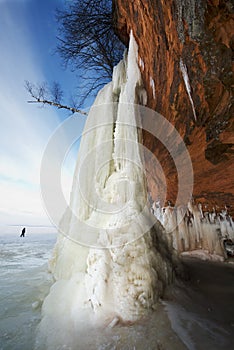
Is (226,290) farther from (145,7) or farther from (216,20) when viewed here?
(145,7)

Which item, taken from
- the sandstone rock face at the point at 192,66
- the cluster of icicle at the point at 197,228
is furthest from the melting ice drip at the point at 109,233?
the cluster of icicle at the point at 197,228

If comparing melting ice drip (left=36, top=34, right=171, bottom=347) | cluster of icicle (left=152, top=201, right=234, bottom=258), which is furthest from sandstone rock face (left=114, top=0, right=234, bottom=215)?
cluster of icicle (left=152, top=201, right=234, bottom=258)

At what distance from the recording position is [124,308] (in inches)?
53.2

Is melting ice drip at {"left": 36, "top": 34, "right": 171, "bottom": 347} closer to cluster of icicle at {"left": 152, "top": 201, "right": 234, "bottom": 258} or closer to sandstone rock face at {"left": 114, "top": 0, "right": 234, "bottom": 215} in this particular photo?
sandstone rock face at {"left": 114, "top": 0, "right": 234, "bottom": 215}

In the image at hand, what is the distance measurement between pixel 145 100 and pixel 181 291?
231 centimetres

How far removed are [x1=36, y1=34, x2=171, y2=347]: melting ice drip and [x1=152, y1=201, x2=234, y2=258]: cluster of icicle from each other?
123 inches

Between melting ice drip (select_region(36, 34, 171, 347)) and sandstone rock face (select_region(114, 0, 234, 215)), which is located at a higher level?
sandstone rock face (select_region(114, 0, 234, 215))

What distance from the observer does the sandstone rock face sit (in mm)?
1100

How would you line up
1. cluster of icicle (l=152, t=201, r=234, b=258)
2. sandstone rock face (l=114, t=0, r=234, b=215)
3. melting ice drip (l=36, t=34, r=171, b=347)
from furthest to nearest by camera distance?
1. cluster of icicle (l=152, t=201, r=234, b=258)
2. melting ice drip (l=36, t=34, r=171, b=347)
3. sandstone rock face (l=114, t=0, r=234, b=215)

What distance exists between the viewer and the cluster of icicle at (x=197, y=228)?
4664mm

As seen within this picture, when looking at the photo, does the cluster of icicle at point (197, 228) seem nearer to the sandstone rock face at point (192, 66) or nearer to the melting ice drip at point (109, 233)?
the sandstone rock face at point (192, 66)

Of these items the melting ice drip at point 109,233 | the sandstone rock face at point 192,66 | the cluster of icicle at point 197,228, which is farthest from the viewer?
the cluster of icicle at point 197,228

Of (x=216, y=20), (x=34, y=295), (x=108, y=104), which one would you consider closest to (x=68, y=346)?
(x=34, y=295)

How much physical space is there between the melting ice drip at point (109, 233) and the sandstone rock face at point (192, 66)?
0.45 meters
